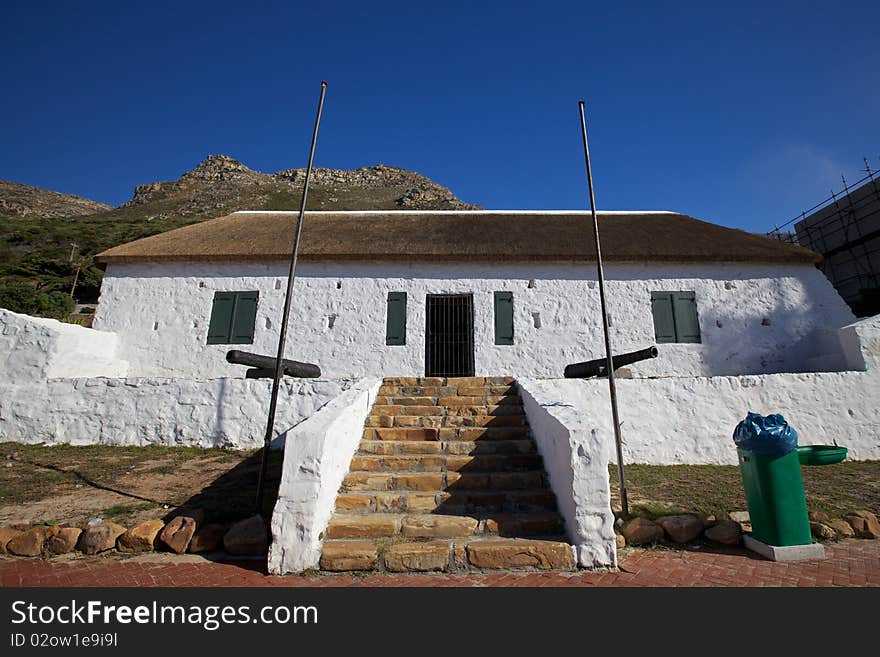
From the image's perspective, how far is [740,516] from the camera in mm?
4758

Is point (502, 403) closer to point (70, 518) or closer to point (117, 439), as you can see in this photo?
point (70, 518)

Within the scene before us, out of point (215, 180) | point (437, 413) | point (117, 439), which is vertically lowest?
point (117, 439)

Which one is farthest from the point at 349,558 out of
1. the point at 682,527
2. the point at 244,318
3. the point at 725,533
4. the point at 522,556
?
the point at 244,318

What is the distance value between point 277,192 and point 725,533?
62.1 meters

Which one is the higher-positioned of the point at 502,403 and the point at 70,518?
the point at 502,403

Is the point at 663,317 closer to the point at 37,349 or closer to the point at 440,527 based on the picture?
the point at 440,527

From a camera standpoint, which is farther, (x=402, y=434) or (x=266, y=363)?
(x=266, y=363)

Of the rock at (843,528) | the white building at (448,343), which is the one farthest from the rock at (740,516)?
the white building at (448,343)

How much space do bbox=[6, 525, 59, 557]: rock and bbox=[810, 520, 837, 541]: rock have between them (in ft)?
26.7

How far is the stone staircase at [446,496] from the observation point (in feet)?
12.1

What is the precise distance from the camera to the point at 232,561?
3.91 meters

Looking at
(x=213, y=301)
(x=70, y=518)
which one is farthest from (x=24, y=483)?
(x=213, y=301)

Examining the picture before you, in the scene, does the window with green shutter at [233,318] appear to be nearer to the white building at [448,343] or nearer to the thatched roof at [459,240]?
the white building at [448,343]
